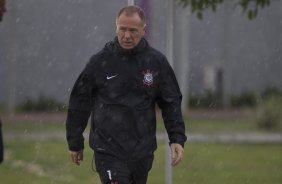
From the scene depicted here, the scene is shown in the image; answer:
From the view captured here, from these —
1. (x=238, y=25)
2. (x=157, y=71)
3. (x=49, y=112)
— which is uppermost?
(x=157, y=71)

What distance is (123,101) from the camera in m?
6.29

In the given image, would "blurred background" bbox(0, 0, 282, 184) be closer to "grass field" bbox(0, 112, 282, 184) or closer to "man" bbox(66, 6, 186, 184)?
"grass field" bbox(0, 112, 282, 184)

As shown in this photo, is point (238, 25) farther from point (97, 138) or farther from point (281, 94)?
point (97, 138)

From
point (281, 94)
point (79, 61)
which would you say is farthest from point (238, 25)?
point (79, 61)

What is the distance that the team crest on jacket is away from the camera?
632 cm

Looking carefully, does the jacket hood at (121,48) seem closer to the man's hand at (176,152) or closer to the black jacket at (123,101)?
the black jacket at (123,101)

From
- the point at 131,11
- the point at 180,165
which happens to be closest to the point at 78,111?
the point at 131,11

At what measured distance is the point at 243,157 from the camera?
14.5 meters

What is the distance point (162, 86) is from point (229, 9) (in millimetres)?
20179

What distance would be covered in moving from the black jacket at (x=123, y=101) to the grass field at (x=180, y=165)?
4.89 metres

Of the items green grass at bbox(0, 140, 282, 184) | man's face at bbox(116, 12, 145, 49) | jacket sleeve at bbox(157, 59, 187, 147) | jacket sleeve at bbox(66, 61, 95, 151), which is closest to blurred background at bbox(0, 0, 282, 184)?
green grass at bbox(0, 140, 282, 184)

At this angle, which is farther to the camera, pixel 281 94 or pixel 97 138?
pixel 281 94

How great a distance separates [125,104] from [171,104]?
36cm

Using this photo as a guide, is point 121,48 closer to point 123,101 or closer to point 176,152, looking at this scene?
point 123,101
